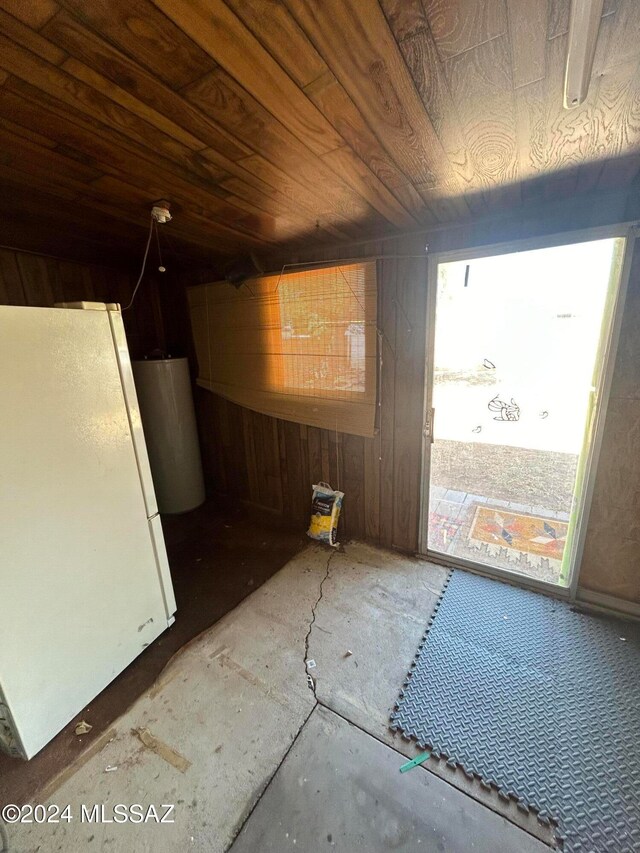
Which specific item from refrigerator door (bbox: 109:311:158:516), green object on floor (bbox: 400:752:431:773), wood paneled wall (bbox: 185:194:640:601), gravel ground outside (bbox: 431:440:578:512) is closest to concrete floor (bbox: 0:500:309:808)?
wood paneled wall (bbox: 185:194:640:601)

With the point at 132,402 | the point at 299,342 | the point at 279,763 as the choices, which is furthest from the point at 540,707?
the point at 299,342

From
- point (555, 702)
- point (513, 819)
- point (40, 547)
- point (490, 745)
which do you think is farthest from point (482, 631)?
point (40, 547)

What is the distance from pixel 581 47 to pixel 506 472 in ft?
6.58

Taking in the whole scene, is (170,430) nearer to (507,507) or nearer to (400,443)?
(400,443)

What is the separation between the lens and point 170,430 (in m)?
2.77

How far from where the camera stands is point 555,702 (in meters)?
1.38

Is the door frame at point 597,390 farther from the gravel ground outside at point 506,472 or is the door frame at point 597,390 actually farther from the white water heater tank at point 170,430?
the white water heater tank at point 170,430

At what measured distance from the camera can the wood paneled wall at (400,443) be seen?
5.29 feet

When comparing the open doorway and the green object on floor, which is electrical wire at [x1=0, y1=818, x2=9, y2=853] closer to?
the green object on floor

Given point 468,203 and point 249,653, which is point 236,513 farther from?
point 468,203

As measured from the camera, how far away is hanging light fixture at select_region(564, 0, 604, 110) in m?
0.59

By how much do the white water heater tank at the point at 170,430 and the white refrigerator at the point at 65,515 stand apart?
1288mm

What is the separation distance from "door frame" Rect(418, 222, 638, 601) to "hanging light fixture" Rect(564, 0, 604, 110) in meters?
0.92

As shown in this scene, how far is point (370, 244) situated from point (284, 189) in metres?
0.82
